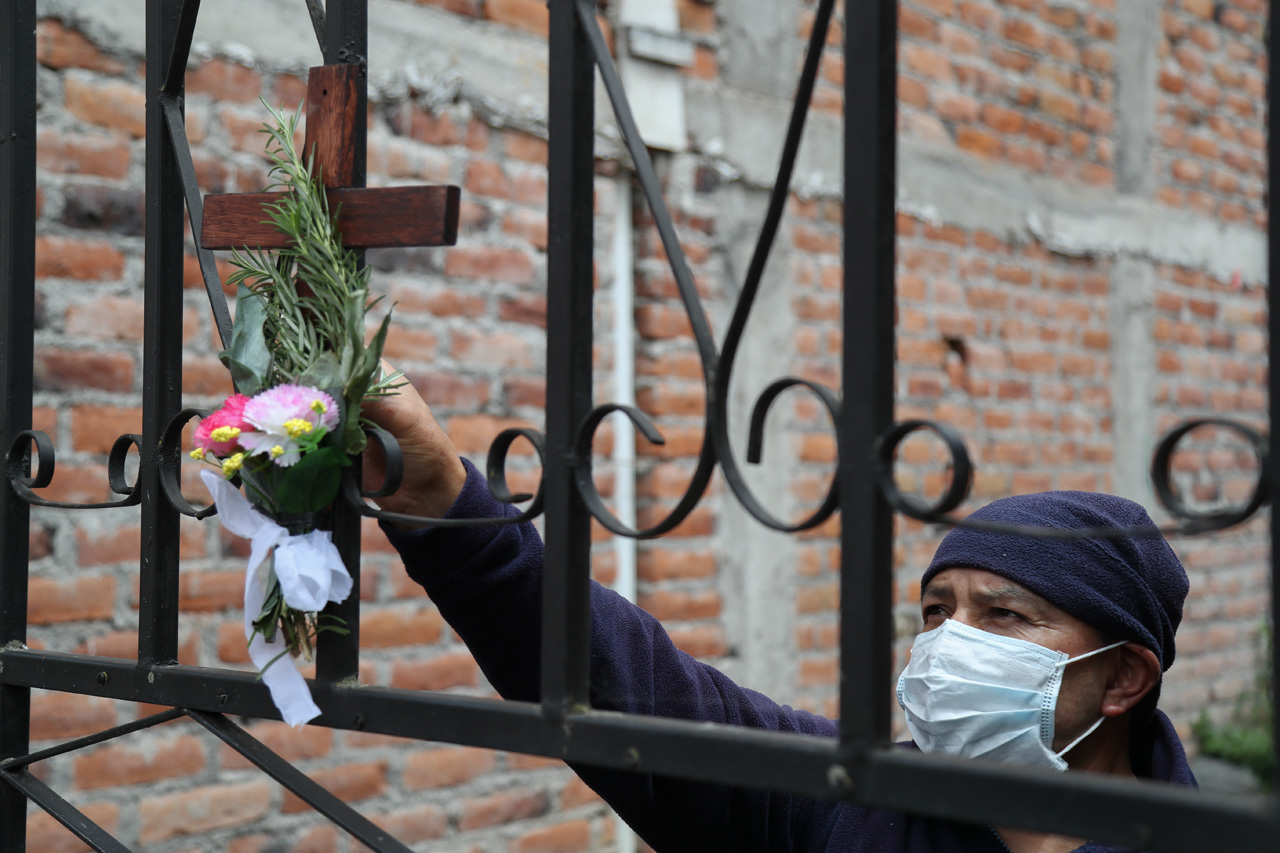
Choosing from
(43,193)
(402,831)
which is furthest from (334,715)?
(402,831)

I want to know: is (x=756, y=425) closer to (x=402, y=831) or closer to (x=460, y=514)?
(x=460, y=514)

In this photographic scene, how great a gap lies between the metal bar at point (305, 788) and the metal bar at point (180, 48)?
0.48m

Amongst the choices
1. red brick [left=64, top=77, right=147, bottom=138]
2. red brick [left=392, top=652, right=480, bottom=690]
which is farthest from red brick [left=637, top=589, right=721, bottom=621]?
red brick [left=64, top=77, right=147, bottom=138]

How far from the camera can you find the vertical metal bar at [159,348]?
4.14 feet

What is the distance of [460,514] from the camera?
50.4 inches

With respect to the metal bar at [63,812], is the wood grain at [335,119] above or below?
above

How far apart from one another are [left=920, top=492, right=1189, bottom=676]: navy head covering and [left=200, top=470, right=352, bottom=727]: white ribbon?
0.84 metres

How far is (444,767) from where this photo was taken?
259cm

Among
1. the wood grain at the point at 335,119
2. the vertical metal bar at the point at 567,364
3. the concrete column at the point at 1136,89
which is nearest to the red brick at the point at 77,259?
the wood grain at the point at 335,119

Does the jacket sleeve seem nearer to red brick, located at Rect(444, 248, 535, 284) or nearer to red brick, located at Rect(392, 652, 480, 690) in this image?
red brick, located at Rect(392, 652, 480, 690)

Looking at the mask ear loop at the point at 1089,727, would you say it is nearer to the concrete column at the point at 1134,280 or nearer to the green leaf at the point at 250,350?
the green leaf at the point at 250,350

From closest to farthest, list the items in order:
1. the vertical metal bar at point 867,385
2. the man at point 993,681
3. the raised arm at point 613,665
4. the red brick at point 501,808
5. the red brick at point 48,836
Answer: the vertical metal bar at point 867,385 → the raised arm at point 613,665 → the man at point 993,681 → the red brick at point 48,836 → the red brick at point 501,808

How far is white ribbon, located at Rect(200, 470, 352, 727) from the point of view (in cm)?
108

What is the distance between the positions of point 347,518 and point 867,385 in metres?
0.51
